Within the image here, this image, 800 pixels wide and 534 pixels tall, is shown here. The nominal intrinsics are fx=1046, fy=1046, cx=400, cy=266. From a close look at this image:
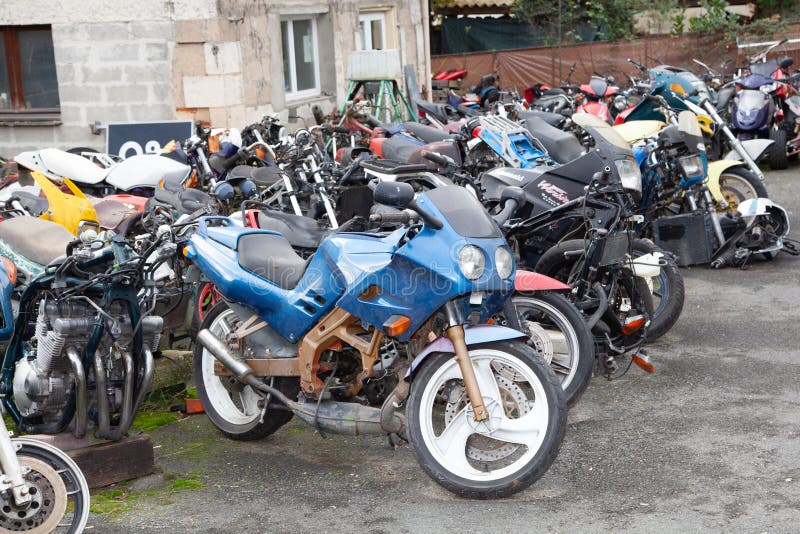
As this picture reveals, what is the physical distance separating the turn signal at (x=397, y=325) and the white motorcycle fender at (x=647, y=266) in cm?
203

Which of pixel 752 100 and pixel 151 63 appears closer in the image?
pixel 151 63

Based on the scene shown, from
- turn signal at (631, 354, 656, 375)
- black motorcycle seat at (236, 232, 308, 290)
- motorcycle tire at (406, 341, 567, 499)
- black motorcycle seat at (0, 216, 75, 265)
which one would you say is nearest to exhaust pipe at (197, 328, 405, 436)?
motorcycle tire at (406, 341, 567, 499)

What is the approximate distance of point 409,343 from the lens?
4.73 m

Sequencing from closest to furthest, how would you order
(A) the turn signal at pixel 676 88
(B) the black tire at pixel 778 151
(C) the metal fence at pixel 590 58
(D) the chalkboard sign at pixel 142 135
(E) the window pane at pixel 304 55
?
(A) the turn signal at pixel 676 88 < (D) the chalkboard sign at pixel 142 135 < (B) the black tire at pixel 778 151 < (E) the window pane at pixel 304 55 < (C) the metal fence at pixel 590 58

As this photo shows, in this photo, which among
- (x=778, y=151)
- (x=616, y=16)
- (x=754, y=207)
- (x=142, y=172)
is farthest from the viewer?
(x=616, y=16)

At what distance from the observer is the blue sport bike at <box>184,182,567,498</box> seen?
14.3ft

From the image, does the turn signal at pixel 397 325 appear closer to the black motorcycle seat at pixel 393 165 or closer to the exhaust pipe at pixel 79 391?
the black motorcycle seat at pixel 393 165

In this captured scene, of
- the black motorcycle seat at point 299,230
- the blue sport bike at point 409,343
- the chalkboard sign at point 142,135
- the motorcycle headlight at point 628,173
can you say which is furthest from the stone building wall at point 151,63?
the blue sport bike at point 409,343

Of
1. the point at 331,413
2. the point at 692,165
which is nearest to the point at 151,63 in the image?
the point at 692,165

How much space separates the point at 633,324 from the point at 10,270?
3.35 meters

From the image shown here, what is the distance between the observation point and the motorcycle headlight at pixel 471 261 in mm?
4328

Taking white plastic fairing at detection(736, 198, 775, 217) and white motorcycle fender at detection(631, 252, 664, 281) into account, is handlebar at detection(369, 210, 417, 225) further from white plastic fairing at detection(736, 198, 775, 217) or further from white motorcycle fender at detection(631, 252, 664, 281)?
white plastic fairing at detection(736, 198, 775, 217)

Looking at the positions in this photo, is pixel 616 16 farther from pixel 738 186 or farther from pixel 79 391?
pixel 79 391

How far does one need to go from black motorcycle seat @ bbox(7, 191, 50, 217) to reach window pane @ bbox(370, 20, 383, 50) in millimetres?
9342
